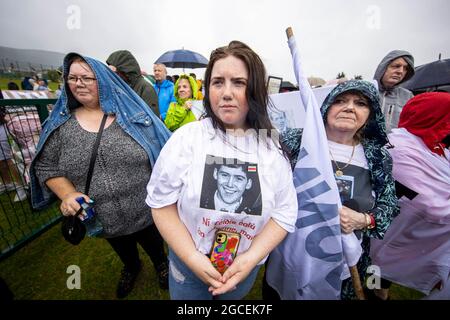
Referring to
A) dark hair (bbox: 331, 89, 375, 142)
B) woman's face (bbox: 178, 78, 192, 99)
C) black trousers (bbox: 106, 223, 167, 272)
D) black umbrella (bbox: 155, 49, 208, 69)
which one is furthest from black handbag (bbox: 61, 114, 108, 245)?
black umbrella (bbox: 155, 49, 208, 69)

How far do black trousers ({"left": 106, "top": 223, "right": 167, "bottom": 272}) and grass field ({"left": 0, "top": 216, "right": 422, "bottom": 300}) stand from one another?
11.0 inches

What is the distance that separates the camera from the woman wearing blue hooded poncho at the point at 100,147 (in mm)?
1546

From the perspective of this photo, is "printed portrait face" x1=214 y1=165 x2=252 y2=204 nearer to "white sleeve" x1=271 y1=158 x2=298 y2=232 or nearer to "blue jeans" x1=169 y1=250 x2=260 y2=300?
"white sleeve" x1=271 y1=158 x2=298 y2=232

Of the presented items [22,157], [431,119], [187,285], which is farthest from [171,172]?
[22,157]

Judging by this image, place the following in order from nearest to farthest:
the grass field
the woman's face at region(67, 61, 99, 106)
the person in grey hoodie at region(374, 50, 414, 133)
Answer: the woman's face at region(67, 61, 99, 106)
the grass field
the person in grey hoodie at region(374, 50, 414, 133)

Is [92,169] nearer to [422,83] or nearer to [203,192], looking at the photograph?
[203,192]

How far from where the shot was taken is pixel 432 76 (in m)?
5.04

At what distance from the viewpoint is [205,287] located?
144 centimetres

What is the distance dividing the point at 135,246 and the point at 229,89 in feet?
6.57

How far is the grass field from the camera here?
223 cm

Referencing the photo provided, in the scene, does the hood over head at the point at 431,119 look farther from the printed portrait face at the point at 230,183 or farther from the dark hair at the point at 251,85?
the printed portrait face at the point at 230,183

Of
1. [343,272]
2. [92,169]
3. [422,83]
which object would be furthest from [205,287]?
[422,83]

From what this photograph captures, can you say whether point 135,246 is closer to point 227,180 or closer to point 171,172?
point 171,172
